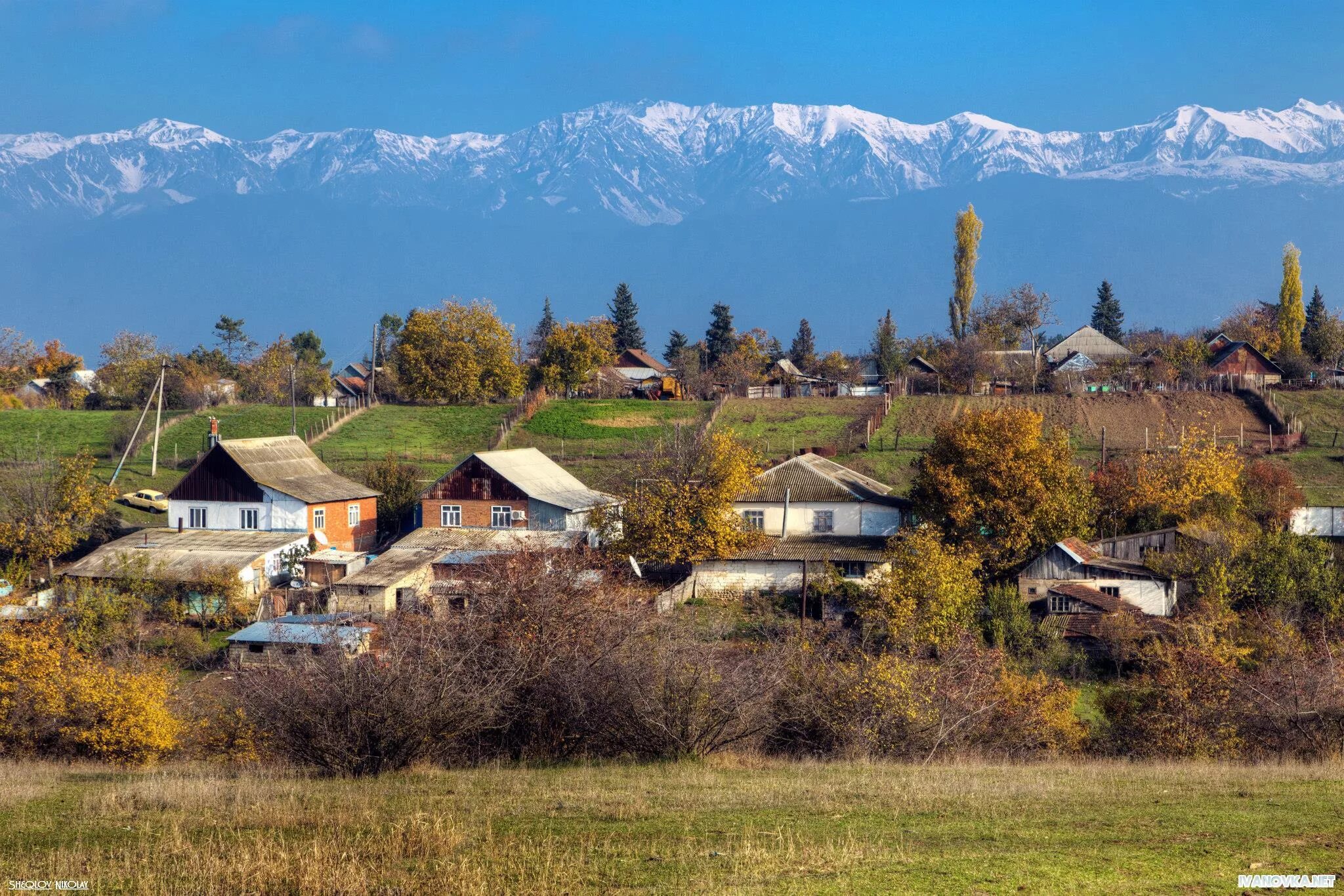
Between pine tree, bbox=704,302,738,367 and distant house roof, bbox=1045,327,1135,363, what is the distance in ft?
98.5

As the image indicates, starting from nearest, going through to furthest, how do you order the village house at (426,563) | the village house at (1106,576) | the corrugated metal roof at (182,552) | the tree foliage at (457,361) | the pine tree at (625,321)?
the village house at (1106,576), the village house at (426,563), the corrugated metal roof at (182,552), the tree foliage at (457,361), the pine tree at (625,321)

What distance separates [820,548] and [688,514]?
4834 millimetres

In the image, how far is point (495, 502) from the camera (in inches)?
1941

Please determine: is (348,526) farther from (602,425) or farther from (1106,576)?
(1106,576)

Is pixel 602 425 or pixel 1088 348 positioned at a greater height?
pixel 1088 348

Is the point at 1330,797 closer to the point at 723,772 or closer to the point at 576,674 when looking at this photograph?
the point at 723,772

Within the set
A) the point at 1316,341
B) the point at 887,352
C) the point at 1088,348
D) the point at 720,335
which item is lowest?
the point at 1316,341

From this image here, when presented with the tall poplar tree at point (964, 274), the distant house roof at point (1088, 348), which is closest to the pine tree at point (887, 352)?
the tall poplar tree at point (964, 274)

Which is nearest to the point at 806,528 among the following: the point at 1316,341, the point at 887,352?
the point at 1316,341

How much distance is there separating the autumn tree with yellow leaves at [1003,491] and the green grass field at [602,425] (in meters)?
23.9

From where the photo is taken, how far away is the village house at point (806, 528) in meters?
40.6

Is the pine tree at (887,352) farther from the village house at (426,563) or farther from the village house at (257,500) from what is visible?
the village house at (257,500)

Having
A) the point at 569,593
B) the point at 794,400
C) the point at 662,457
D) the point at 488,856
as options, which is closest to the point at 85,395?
the point at 794,400

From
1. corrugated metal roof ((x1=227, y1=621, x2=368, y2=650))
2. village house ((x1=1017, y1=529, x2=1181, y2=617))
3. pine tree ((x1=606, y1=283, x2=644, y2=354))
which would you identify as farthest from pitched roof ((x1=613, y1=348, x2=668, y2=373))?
corrugated metal roof ((x1=227, y1=621, x2=368, y2=650))
